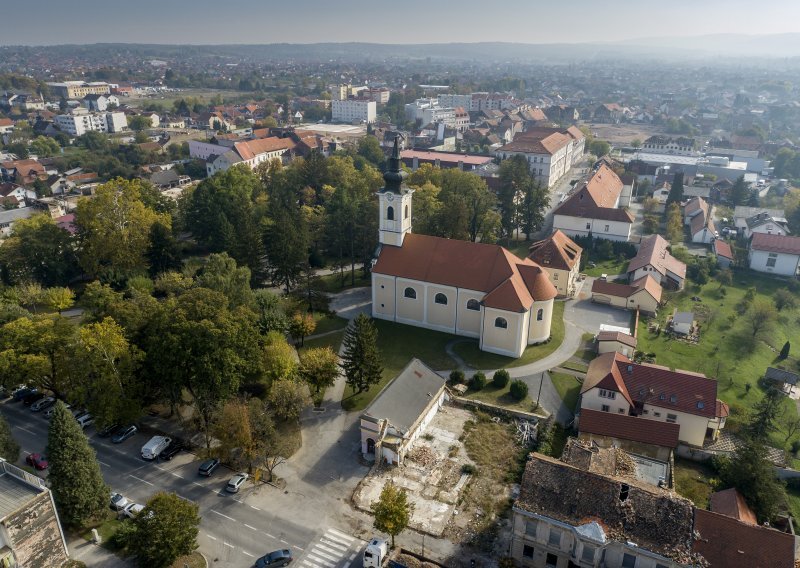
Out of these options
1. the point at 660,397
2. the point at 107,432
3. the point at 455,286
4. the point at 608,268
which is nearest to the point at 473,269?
the point at 455,286

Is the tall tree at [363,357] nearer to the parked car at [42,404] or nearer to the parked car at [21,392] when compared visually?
the parked car at [42,404]

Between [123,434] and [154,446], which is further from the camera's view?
[123,434]

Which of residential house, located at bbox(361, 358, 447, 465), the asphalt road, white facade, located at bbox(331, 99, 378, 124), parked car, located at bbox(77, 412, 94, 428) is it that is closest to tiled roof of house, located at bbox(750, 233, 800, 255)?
residential house, located at bbox(361, 358, 447, 465)

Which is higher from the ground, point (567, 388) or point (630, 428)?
point (630, 428)

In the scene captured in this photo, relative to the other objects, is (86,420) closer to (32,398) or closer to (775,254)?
(32,398)

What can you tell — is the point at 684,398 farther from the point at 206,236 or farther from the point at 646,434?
the point at 206,236

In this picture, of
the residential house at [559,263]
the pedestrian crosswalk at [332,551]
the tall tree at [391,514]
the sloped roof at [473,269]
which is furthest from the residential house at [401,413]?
the residential house at [559,263]
